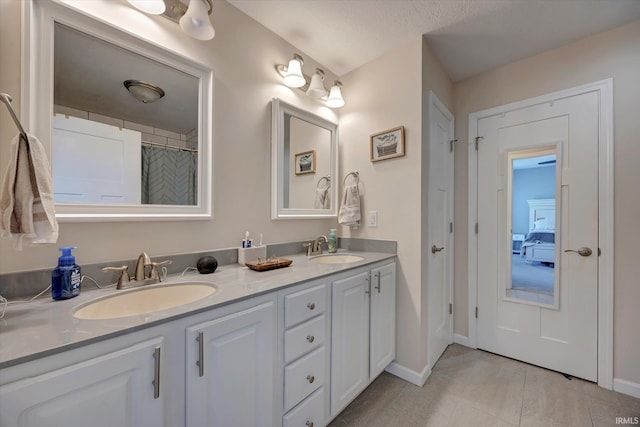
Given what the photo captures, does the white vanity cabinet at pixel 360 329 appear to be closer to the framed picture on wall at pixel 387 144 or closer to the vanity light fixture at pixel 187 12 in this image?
the framed picture on wall at pixel 387 144

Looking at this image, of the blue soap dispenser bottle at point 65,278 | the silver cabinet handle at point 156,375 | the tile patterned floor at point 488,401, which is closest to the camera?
the silver cabinet handle at point 156,375

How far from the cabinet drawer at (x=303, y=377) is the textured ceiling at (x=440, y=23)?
6.58 feet

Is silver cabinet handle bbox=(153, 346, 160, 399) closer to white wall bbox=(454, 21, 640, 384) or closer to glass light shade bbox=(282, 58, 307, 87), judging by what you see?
glass light shade bbox=(282, 58, 307, 87)

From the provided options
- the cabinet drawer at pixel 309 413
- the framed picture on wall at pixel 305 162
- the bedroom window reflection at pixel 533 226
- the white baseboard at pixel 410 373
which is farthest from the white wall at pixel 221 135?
the bedroom window reflection at pixel 533 226

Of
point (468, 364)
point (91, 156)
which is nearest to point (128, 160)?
point (91, 156)

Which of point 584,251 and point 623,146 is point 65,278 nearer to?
point 584,251

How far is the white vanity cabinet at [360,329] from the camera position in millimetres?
1378

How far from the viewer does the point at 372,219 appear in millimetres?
2062

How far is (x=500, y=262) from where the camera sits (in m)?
2.17

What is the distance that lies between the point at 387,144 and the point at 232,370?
1737 mm

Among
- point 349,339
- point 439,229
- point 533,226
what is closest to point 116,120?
point 349,339

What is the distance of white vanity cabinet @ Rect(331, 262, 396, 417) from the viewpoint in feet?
4.52

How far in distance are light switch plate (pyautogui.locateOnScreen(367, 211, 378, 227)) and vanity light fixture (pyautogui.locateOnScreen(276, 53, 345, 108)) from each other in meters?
0.95

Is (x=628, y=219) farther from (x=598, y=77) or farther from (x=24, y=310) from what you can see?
(x=24, y=310)
